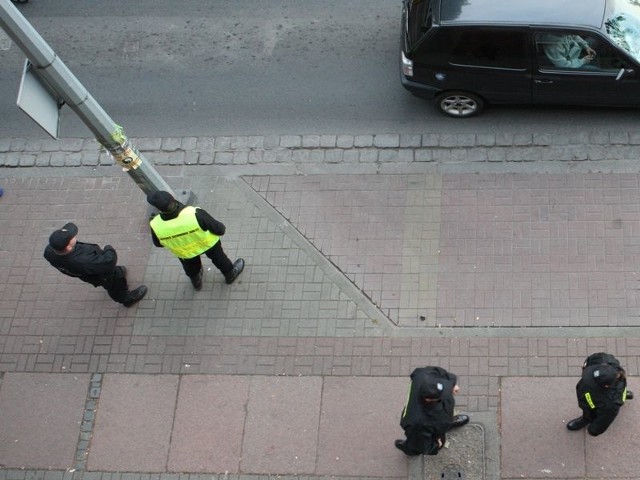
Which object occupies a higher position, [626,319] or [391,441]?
[626,319]

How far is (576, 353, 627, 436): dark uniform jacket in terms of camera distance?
21.3 ft

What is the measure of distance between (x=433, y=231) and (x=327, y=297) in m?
1.50

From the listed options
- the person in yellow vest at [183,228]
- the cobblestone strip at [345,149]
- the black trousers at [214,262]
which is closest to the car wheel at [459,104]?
the cobblestone strip at [345,149]

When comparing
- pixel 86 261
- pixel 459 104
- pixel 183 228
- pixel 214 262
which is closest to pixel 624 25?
pixel 459 104

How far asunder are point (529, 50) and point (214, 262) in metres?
4.51

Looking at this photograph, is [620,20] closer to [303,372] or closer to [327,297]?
[327,297]

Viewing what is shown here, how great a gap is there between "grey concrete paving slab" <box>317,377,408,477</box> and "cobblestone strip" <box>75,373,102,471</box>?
2.52 metres

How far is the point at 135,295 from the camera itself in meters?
8.95

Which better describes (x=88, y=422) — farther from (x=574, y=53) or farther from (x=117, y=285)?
(x=574, y=53)

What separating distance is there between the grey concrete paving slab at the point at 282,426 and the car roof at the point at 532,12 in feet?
15.3

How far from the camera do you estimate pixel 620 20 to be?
9.12 metres

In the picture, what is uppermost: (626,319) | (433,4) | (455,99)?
(433,4)

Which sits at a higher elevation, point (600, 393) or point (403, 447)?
point (600, 393)

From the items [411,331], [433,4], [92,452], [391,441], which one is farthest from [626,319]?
[92,452]
